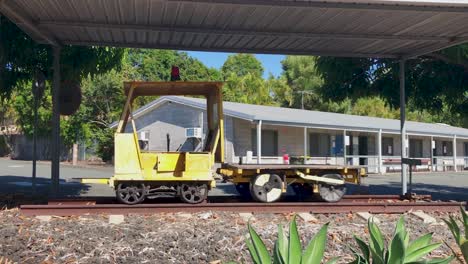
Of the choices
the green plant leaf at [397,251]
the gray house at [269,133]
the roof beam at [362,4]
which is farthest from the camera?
the gray house at [269,133]

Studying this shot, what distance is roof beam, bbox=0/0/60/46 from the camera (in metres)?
8.94

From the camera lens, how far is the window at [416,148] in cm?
3891

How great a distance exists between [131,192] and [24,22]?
366 centimetres

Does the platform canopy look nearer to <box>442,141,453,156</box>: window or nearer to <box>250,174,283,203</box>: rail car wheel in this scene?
<box>250,174,283,203</box>: rail car wheel

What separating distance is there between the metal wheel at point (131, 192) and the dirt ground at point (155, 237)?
1.13 meters

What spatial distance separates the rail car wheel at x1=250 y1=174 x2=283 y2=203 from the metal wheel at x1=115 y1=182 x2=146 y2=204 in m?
2.13

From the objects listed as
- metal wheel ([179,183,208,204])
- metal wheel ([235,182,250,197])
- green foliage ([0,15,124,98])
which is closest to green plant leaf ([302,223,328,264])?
metal wheel ([179,183,208,204])

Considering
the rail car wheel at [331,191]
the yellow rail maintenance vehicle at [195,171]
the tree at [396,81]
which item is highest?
the tree at [396,81]

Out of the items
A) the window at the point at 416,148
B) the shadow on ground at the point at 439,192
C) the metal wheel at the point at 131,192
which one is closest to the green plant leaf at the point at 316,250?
the metal wheel at the point at 131,192

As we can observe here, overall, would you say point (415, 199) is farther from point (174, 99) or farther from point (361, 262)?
point (174, 99)

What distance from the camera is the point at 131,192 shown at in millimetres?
9961

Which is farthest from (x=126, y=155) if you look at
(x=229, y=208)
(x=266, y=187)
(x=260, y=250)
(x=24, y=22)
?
(x=260, y=250)

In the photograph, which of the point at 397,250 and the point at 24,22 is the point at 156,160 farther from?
the point at 397,250

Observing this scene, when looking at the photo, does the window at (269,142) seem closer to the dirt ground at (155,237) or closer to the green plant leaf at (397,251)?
the dirt ground at (155,237)
